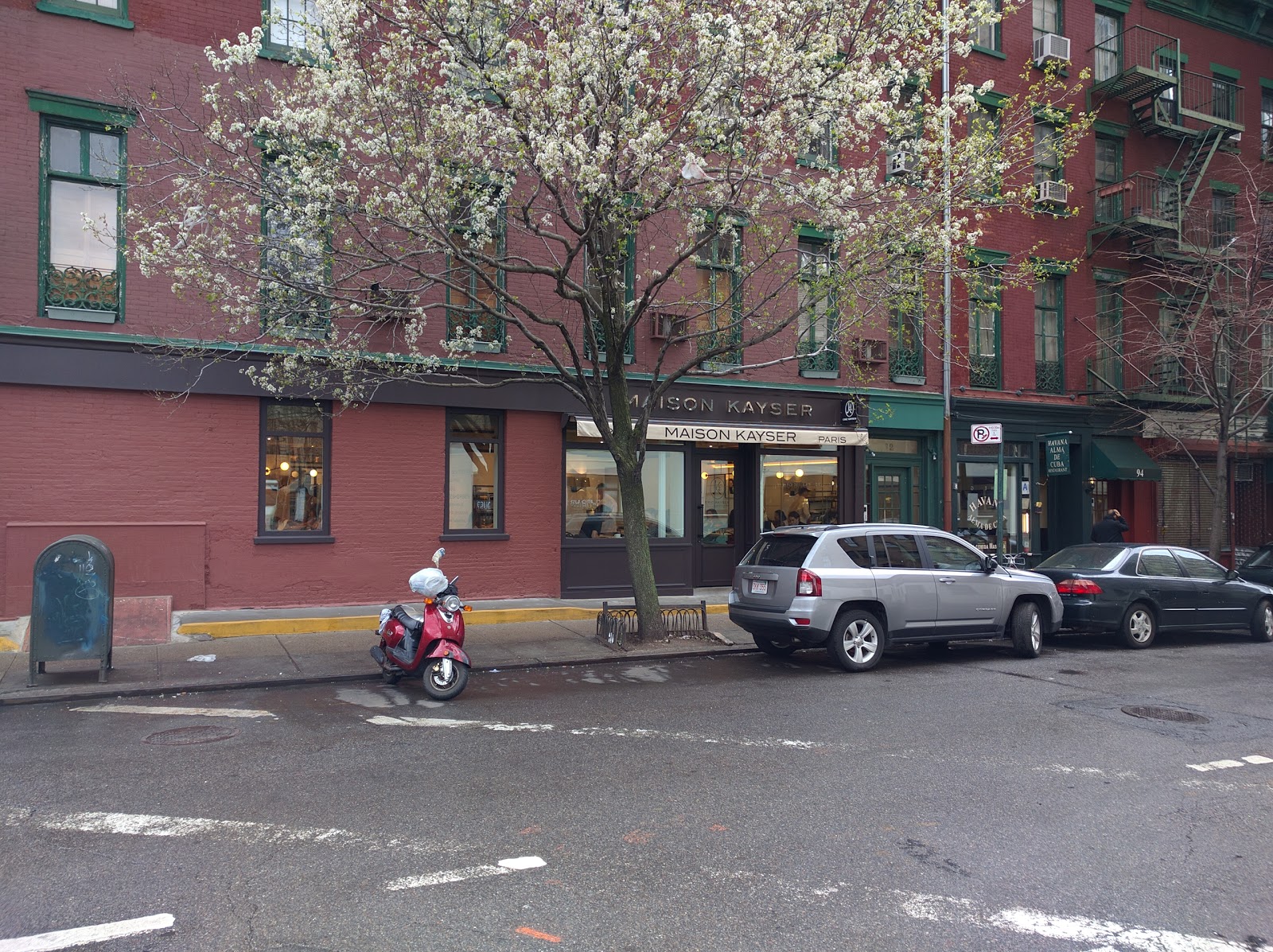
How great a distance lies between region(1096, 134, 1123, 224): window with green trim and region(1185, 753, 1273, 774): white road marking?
16.4 m

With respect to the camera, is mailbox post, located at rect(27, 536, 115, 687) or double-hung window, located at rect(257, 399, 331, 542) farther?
double-hung window, located at rect(257, 399, 331, 542)

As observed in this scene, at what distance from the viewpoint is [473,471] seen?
14883 millimetres

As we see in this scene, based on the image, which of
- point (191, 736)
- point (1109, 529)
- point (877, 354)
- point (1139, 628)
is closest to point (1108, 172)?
point (877, 354)

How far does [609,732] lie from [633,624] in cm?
517

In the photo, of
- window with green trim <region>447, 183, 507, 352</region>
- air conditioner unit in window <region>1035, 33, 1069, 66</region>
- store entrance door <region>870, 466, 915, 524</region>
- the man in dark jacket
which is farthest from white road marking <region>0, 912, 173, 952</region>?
air conditioner unit in window <region>1035, 33, 1069, 66</region>

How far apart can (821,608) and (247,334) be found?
8598 millimetres

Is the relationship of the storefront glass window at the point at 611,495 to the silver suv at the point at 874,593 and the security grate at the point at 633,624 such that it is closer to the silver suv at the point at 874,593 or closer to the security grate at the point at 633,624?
the security grate at the point at 633,624

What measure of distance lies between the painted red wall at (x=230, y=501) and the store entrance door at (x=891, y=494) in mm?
6876

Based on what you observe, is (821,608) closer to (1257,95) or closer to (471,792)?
(471,792)

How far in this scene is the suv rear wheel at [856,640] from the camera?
34.2 feet

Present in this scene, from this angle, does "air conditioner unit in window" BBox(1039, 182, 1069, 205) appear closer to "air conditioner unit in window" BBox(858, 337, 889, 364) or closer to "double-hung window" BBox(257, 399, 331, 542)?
"air conditioner unit in window" BBox(858, 337, 889, 364)

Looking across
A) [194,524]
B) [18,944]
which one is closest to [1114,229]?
[194,524]

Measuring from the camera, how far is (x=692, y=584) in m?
16.8

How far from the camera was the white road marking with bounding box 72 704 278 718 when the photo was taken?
8258 mm
